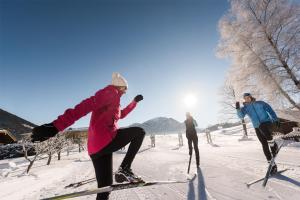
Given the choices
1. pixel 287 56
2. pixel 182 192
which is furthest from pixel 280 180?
pixel 287 56

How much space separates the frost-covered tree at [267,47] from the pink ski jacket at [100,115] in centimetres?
1606

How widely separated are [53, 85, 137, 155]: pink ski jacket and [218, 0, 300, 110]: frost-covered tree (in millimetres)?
16058

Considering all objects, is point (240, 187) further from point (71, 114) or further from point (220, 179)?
point (71, 114)

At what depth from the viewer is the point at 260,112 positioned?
18.2 feet

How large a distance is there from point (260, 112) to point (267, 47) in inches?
520

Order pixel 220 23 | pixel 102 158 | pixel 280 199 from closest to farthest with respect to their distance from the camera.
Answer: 1. pixel 102 158
2. pixel 280 199
3. pixel 220 23

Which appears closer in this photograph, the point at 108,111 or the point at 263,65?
the point at 108,111

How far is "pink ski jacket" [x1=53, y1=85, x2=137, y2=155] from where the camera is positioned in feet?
8.55

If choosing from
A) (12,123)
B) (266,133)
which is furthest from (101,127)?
(12,123)

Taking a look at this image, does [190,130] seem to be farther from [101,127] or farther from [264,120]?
[101,127]

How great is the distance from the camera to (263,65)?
1638 cm

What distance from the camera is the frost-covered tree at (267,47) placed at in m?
16.1

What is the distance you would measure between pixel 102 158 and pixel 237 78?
1720 centimetres

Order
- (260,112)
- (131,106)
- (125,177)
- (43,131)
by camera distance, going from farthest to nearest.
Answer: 1. (260,112)
2. (131,106)
3. (125,177)
4. (43,131)
